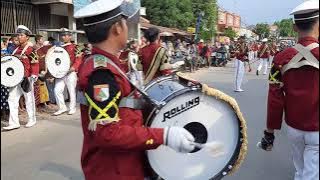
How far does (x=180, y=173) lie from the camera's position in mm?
2807

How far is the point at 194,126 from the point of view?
2.82 metres

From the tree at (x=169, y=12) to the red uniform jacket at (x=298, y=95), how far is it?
32.3m

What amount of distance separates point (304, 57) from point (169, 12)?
34317 mm

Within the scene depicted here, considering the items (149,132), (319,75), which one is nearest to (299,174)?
(319,75)

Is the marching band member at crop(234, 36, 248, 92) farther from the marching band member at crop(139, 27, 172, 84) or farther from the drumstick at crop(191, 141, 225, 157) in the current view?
the drumstick at crop(191, 141, 225, 157)

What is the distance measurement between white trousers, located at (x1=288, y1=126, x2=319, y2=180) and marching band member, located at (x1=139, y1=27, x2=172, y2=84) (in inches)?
126

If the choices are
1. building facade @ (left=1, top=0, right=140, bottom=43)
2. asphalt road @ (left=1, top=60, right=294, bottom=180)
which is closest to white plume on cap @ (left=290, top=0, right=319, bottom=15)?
asphalt road @ (left=1, top=60, right=294, bottom=180)

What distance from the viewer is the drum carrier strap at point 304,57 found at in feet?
10.7

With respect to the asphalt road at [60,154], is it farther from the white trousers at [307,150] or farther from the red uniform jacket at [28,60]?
the white trousers at [307,150]

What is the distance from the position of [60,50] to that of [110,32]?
788 cm

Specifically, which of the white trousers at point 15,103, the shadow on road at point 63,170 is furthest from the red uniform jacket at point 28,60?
the shadow on road at point 63,170

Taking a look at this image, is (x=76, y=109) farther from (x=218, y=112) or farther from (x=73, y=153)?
(x=218, y=112)

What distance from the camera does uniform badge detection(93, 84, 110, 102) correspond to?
84.0 inches

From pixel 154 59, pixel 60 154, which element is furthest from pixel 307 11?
pixel 60 154
